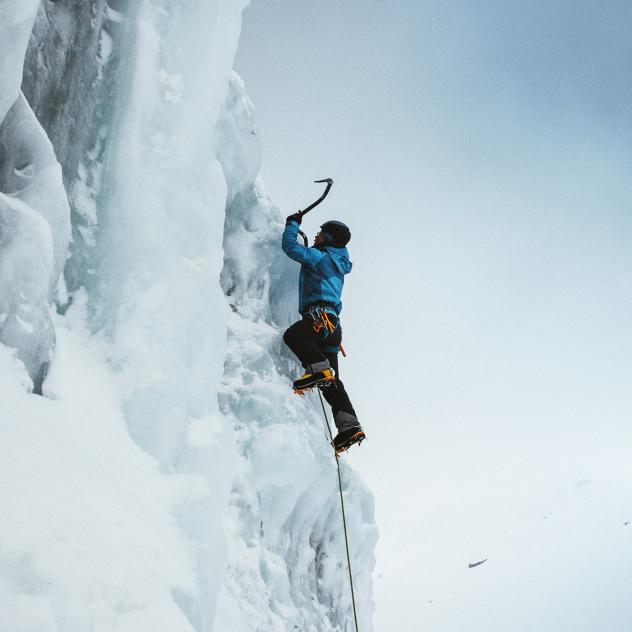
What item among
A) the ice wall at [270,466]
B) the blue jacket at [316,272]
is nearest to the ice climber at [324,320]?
the blue jacket at [316,272]

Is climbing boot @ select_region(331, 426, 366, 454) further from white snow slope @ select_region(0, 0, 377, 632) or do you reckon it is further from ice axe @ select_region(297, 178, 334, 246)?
ice axe @ select_region(297, 178, 334, 246)

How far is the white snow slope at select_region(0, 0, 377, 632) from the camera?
1.67 m

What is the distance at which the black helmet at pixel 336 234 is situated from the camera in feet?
16.0

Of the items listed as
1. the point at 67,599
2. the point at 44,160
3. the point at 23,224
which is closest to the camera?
the point at 67,599

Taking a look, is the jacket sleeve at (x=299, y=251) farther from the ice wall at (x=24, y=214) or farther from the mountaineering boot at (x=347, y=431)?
the ice wall at (x=24, y=214)

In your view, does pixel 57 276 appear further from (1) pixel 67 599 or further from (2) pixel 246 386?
(2) pixel 246 386

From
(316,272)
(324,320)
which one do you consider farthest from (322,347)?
(316,272)

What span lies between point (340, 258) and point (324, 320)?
2.31ft

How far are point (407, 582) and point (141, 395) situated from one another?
1121 cm

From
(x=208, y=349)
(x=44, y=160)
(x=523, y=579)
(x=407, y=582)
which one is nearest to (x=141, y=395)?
(x=208, y=349)

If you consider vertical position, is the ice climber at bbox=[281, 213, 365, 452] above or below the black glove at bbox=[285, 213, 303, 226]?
below

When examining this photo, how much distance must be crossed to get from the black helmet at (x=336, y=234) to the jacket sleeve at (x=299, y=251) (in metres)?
0.36

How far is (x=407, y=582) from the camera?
38.3ft

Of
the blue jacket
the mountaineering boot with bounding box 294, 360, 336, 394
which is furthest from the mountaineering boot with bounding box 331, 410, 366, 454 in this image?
the blue jacket
